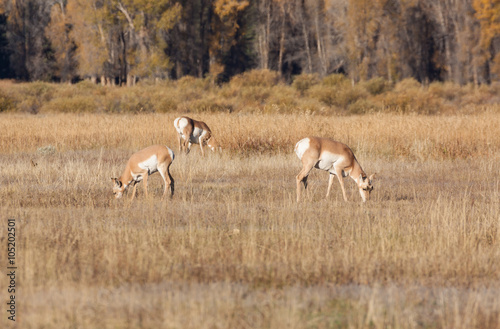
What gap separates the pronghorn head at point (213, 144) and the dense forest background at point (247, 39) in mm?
26918

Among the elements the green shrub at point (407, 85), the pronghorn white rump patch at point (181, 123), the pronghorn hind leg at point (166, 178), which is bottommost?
the pronghorn hind leg at point (166, 178)

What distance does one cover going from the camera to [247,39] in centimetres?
5619

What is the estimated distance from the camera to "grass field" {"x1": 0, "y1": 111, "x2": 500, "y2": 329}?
232 inches

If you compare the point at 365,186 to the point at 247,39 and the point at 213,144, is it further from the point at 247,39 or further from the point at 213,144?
the point at 247,39

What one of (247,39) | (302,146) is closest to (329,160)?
(302,146)

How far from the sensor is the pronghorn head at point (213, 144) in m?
20.3

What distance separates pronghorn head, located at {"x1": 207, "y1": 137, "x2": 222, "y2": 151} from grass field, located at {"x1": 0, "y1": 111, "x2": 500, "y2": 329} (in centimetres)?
349

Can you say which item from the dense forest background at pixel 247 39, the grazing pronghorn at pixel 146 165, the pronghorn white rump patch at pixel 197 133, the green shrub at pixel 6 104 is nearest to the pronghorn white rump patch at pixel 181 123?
the pronghorn white rump patch at pixel 197 133

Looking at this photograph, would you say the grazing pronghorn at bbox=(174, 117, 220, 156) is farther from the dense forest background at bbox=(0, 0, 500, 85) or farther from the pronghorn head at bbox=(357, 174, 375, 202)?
the dense forest background at bbox=(0, 0, 500, 85)

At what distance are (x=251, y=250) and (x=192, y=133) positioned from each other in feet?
42.2

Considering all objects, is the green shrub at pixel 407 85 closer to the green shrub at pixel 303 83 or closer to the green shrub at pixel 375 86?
the green shrub at pixel 375 86

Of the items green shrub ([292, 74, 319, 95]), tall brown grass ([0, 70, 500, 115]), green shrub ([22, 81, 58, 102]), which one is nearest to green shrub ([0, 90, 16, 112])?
tall brown grass ([0, 70, 500, 115])

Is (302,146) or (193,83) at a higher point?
(193,83)

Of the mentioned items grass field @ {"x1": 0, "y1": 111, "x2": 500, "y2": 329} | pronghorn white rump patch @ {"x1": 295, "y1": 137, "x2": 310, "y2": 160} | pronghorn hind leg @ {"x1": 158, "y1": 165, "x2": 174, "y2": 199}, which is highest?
pronghorn white rump patch @ {"x1": 295, "y1": 137, "x2": 310, "y2": 160}
